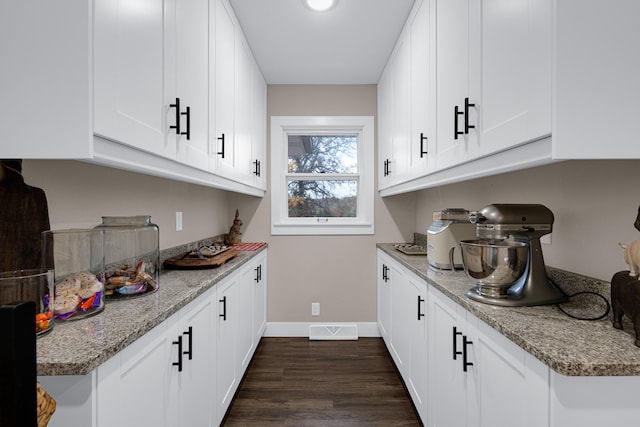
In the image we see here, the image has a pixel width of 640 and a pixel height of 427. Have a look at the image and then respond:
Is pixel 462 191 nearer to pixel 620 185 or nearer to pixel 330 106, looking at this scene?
pixel 620 185

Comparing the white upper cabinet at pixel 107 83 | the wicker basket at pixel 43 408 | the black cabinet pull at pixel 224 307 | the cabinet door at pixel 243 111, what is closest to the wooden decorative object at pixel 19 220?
the white upper cabinet at pixel 107 83

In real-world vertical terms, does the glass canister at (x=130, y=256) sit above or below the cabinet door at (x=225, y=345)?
above

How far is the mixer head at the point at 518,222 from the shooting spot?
46.5 inches

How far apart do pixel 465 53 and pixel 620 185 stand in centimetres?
74

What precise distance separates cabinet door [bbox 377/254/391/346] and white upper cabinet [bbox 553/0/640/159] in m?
2.01

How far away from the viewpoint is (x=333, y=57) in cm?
266

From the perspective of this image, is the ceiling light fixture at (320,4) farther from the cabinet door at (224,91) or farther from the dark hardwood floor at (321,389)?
the dark hardwood floor at (321,389)

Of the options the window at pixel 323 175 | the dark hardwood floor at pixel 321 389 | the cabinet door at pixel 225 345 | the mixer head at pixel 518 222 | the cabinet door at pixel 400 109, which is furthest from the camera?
the window at pixel 323 175

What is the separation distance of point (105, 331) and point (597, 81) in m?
1.46

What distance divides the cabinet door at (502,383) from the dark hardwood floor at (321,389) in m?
0.96

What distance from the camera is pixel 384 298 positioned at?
2.87 m

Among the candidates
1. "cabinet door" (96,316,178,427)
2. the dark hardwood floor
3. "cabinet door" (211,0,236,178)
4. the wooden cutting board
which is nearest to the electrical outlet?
the wooden cutting board

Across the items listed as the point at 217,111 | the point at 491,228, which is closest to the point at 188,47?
the point at 217,111

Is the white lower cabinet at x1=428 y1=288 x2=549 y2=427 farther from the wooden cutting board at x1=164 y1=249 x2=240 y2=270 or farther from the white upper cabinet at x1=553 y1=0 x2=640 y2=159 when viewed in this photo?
the wooden cutting board at x1=164 y1=249 x2=240 y2=270
